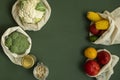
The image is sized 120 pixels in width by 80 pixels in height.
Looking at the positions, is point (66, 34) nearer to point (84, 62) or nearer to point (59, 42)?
point (59, 42)

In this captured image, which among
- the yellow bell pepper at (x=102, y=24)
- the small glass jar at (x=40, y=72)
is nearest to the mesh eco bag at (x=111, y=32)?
the yellow bell pepper at (x=102, y=24)

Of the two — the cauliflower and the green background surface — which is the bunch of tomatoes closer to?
the green background surface

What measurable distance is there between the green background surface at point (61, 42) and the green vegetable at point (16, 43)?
6cm

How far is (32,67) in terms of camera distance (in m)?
1.41

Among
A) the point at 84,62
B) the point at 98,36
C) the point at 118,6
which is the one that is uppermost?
the point at 118,6

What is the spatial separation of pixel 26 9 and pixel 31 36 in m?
0.14

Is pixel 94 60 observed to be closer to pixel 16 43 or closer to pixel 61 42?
pixel 61 42

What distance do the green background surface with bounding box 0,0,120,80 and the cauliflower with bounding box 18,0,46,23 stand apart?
0.07 metres

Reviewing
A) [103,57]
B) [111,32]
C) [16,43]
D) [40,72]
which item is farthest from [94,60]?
[16,43]

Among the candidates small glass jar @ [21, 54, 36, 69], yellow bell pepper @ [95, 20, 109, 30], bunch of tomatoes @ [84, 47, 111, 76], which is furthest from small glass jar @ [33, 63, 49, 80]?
yellow bell pepper @ [95, 20, 109, 30]

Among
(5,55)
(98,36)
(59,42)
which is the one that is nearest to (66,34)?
(59,42)

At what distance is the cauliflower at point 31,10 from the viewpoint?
137cm

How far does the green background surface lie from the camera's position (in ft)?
4.60

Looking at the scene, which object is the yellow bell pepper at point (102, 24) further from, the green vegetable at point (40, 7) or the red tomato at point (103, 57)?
the green vegetable at point (40, 7)
